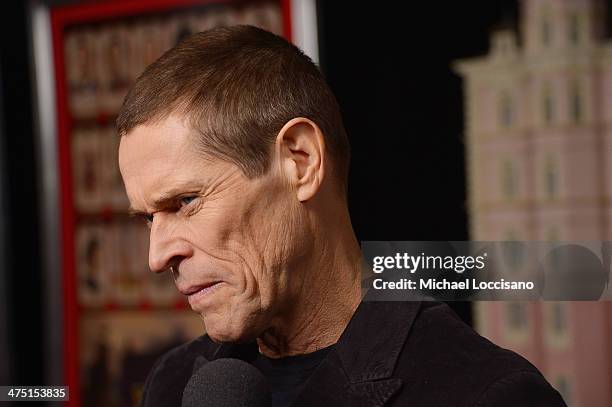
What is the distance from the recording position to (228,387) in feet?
3.63

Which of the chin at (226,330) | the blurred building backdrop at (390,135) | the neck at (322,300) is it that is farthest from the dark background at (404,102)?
the chin at (226,330)

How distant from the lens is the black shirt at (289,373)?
4.08ft

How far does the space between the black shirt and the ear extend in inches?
8.4

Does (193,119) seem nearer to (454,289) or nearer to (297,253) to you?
(297,253)

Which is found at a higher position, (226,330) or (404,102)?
(404,102)

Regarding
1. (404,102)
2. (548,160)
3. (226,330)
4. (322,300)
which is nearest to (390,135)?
(404,102)

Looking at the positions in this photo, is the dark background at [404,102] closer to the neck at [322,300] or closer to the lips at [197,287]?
the neck at [322,300]

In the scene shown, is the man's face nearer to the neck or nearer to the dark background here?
the neck

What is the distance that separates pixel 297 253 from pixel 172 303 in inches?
38.7

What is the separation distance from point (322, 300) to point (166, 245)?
0.72 feet

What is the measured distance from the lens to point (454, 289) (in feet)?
4.63

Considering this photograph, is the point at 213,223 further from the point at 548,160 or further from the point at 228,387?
the point at 548,160

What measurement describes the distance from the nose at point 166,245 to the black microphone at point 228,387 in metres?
0.15

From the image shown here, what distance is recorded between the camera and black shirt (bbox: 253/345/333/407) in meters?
1.24
